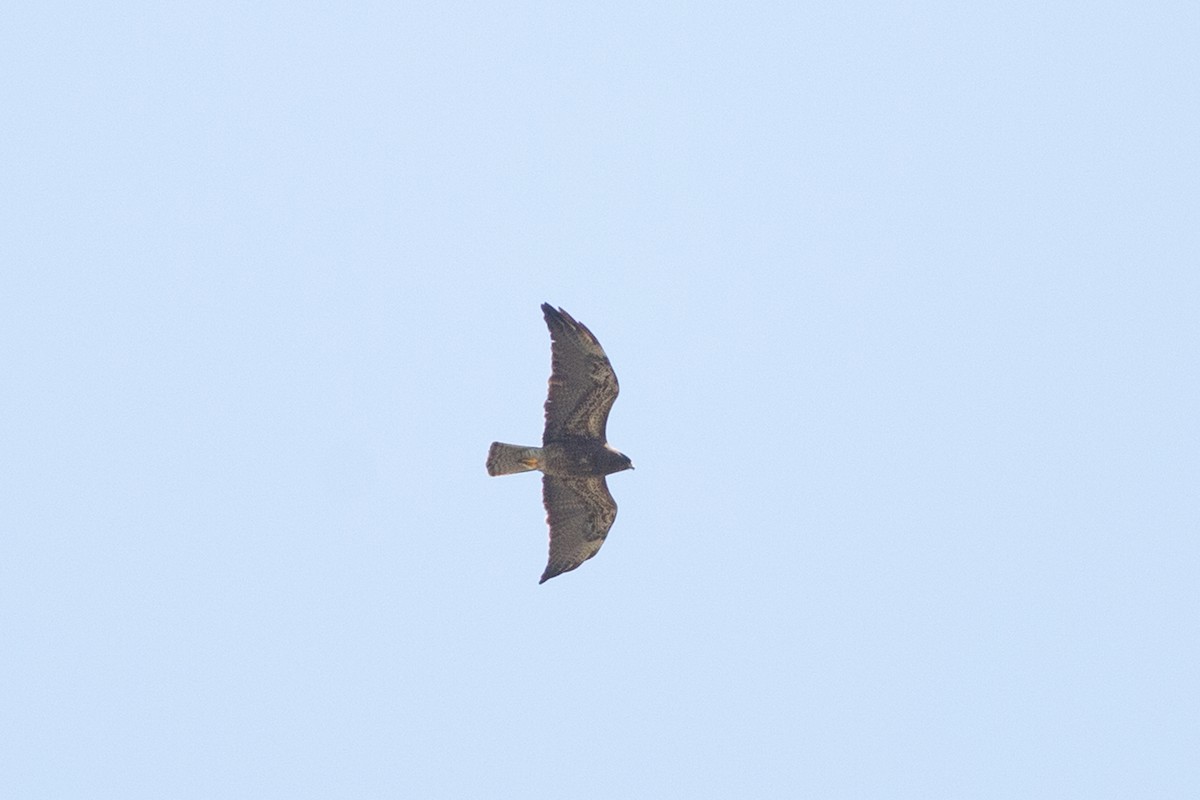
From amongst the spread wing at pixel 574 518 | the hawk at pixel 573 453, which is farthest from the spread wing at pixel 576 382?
the spread wing at pixel 574 518

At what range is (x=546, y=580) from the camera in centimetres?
2769

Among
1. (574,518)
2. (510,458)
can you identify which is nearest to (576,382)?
(510,458)

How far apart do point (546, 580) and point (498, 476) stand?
1.45 metres

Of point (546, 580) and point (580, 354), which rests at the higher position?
point (580, 354)

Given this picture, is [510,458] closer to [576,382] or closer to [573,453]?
[573,453]

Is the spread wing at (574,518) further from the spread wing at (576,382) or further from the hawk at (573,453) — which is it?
the spread wing at (576,382)

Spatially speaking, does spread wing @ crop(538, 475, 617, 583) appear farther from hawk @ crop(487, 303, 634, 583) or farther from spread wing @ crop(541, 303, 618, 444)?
spread wing @ crop(541, 303, 618, 444)

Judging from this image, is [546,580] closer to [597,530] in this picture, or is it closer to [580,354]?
[597,530]


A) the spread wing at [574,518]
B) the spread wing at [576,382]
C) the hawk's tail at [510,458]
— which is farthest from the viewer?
the spread wing at [574,518]

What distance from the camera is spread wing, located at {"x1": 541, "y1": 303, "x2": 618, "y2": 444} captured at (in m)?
26.4

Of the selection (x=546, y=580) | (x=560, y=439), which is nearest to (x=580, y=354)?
(x=560, y=439)

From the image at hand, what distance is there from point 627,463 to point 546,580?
1792 mm

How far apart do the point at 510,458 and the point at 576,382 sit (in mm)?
1297

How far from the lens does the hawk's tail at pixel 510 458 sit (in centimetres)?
2717
